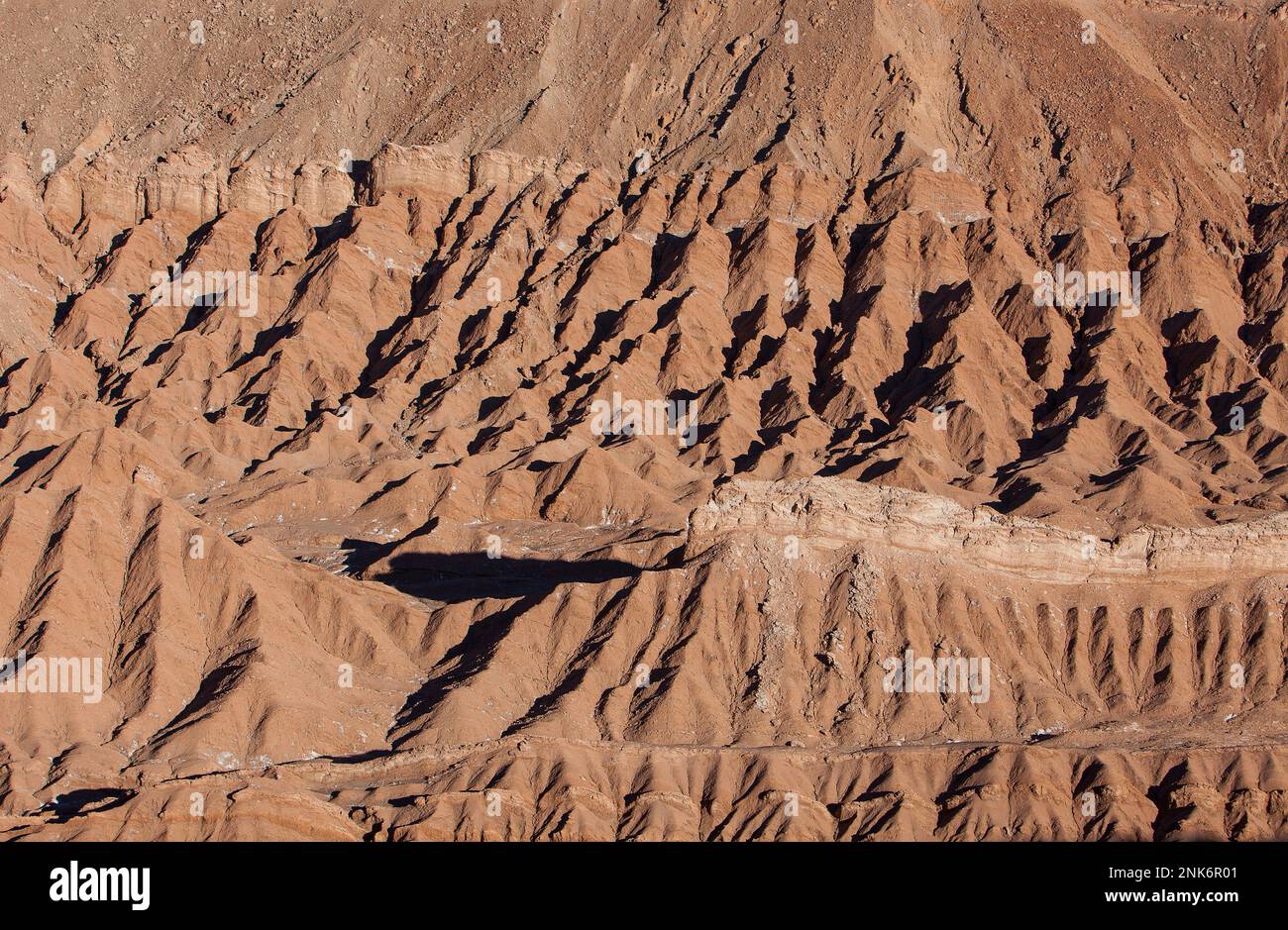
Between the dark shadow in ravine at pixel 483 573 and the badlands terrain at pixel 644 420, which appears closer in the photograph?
the badlands terrain at pixel 644 420

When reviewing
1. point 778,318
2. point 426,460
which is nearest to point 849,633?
point 426,460

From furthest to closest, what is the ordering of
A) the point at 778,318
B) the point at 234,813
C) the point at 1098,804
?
the point at 778,318 → the point at 1098,804 → the point at 234,813

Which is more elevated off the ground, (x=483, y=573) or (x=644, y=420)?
(x=644, y=420)

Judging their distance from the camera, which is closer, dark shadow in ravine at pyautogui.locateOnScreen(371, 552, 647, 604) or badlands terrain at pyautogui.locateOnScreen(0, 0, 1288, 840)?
badlands terrain at pyautogui.locateOnScreen(0, 0, 1288, 840)

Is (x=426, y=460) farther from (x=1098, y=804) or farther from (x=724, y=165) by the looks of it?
(x=1098, y=804)

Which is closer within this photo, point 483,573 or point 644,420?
point 483,573
